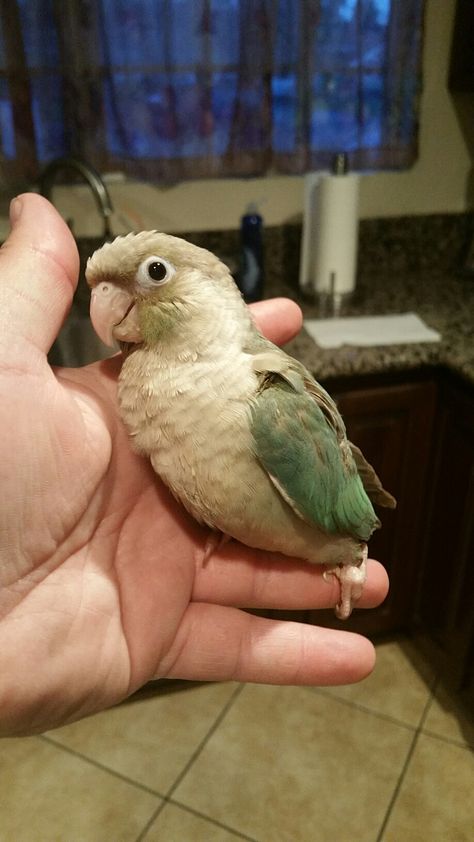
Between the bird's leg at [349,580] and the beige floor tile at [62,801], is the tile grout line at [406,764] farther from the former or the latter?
the bird's leg at [349,580]

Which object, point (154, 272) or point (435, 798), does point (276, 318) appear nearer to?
point (154, 272)

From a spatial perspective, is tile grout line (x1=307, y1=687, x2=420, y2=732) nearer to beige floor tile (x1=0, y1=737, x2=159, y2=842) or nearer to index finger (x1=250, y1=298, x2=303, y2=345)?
beige floor tile (x1=0, y1=737, x2=159, y2=842)

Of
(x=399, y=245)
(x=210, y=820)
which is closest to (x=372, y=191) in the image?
(x=399, y=245)

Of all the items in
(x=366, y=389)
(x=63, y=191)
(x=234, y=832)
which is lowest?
(x=234, y=832)

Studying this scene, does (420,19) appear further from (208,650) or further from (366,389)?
(208,650)

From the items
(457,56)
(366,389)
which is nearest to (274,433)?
(366,389)

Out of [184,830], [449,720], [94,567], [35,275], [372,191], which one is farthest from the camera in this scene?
[372,191]
